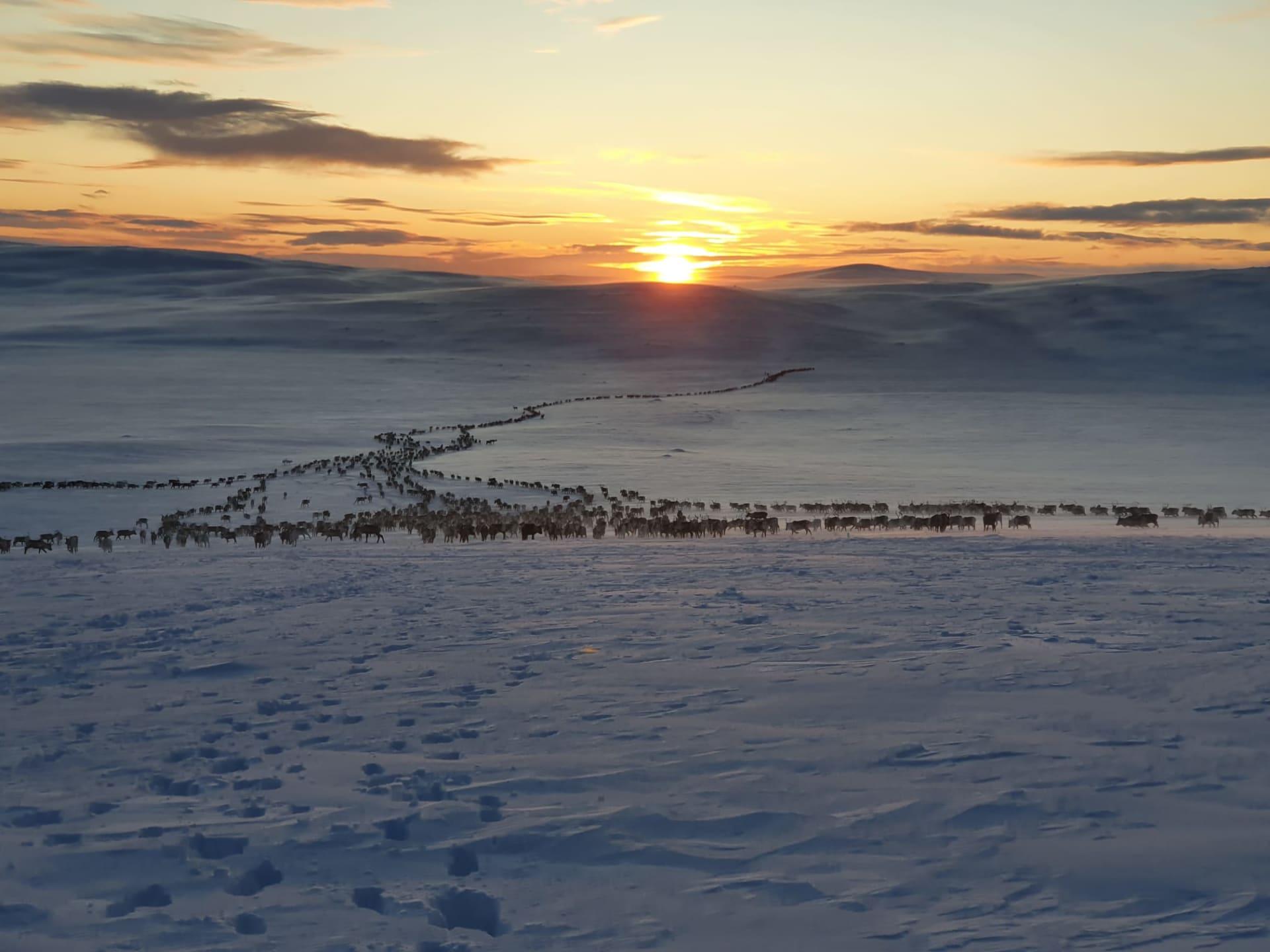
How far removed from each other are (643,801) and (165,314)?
124 m

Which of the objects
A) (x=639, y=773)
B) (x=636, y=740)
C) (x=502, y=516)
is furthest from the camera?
(x=502, y=516)

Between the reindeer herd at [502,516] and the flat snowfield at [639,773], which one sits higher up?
the reindeer herd at [502,516]

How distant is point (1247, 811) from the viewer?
22.2ft

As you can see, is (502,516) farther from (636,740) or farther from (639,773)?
(639,773)

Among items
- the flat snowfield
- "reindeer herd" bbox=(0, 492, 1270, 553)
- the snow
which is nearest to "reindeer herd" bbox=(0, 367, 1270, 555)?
"reindeer herd" bbox=(0, 492, 1270, 553)

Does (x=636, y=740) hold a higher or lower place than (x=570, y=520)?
lower

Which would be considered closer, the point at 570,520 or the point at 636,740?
the point at 636,740

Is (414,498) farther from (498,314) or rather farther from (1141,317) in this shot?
(1141,317)

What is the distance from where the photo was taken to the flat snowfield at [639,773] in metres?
5.61

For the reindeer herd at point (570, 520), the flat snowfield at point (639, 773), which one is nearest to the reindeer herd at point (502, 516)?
the reindeer herd at point (570, 520)

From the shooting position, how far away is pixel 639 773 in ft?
24.7

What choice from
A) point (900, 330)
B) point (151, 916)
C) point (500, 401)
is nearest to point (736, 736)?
point (151, 916)

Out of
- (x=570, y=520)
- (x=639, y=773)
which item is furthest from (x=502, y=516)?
(x=639, y=773)

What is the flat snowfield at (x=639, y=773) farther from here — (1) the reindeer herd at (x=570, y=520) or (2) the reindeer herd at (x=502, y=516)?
(2) the reindeer herd at (x=502, y=516)
